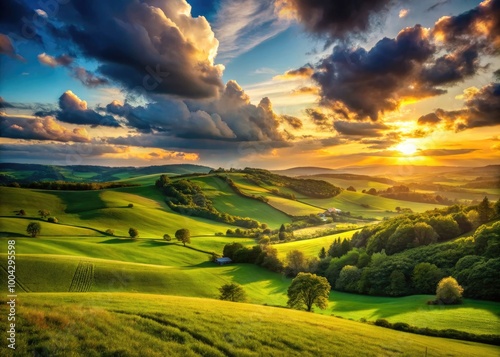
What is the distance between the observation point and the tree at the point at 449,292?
52000mm

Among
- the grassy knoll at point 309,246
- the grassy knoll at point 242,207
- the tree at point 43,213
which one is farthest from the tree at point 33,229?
the grassy knoll at point 242,207

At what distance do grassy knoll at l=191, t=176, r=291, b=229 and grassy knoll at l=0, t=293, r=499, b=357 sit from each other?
134746 millimetres

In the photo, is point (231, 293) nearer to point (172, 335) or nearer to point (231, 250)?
point (172, 335)

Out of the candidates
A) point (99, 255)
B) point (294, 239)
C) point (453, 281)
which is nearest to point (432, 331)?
point (453, 281)

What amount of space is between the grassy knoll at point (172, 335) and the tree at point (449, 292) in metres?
31.5

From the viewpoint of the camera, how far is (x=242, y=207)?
179 meters

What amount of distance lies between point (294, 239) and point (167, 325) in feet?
391

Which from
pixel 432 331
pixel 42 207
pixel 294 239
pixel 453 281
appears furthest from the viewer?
pixel 294 239

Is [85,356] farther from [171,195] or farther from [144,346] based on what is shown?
[171,195]

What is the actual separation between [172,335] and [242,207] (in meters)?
162

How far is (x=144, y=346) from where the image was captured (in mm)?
15695

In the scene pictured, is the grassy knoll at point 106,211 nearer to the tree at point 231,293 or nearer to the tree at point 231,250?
the tree at point 231,250

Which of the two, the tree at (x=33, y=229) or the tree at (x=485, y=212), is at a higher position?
the tree at (x=485, y=212)

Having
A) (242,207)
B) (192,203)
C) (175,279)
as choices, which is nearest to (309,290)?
(175,279)
